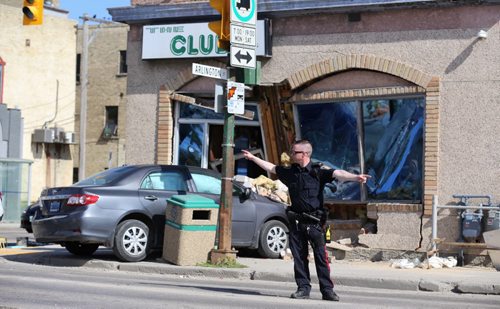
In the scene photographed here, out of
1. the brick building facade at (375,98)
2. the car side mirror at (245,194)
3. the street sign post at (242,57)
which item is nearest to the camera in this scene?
the street sign post at (242,57)

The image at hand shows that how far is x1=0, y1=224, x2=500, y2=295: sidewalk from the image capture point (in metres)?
13.5

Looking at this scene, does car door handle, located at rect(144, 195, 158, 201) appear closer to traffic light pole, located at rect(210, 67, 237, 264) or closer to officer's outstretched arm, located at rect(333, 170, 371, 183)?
traffic light pole, located at rect(210, 67, 237, 264)

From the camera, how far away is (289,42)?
19562 mm

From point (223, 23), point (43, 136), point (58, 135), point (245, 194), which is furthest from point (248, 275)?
point (58, 135)

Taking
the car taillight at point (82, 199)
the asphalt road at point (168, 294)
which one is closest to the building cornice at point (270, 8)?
the car taillight at point (82, 199)

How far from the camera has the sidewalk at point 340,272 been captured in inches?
531

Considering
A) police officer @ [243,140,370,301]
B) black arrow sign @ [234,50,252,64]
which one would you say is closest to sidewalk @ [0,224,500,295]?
police officer @ [243,140,370,301]

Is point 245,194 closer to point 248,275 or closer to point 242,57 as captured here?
point 248,275

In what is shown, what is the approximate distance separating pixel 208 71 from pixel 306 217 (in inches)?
175

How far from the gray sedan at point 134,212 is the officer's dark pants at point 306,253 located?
478 cm

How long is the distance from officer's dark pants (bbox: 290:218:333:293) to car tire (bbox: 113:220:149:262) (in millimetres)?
4772

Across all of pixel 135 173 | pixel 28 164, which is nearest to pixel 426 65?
pixel 135 173

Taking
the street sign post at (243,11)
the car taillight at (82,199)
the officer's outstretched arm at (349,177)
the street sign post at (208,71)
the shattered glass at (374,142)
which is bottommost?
the car taillight at (82,199)

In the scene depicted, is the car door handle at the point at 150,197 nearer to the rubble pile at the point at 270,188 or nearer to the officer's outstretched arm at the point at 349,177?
the rubble pile at the point at 270,188
